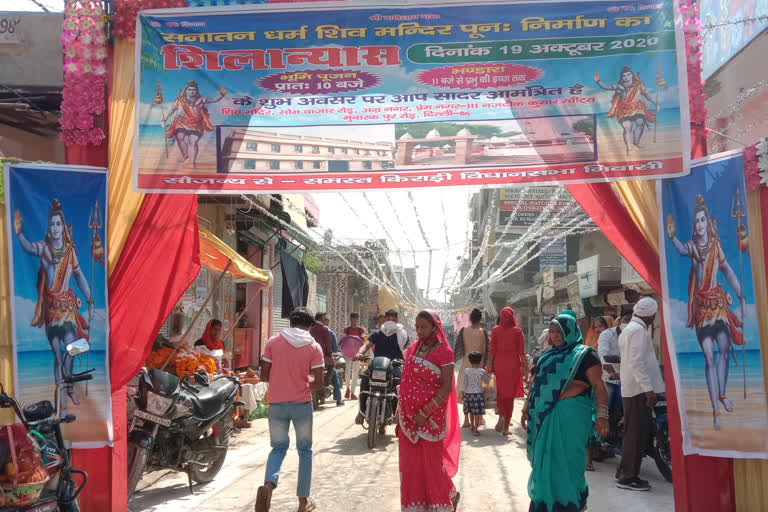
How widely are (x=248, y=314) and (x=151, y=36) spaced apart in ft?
38.2

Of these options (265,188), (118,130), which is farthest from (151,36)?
(265,188)

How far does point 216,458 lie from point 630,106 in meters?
5.03

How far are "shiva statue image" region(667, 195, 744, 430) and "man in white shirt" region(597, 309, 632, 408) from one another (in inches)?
114

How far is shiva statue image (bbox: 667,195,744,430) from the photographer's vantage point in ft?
15.8

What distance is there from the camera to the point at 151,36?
526cm

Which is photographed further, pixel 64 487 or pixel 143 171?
pixel 143 171

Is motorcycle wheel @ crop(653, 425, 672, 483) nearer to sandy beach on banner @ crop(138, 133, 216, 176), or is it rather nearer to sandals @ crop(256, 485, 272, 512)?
sandals @ crop(256, 485, 272, 512)

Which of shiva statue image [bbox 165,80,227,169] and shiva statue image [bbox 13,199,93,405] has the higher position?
shiva statue image [bbox 165,80,227,169]

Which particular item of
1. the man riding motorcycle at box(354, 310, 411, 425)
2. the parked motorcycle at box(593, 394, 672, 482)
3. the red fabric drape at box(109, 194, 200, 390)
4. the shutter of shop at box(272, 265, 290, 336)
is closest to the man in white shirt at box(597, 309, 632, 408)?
the parked motorcycle at box(593, 394, 672, 482)

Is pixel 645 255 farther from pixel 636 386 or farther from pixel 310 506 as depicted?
pixel 310 506

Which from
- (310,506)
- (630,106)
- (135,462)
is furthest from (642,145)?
(135,462)

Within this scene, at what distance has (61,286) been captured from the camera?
203 inches

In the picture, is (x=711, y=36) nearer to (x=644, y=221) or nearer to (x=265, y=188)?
(x=644, y=221)

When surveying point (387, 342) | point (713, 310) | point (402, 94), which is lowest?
point (387, 342)
